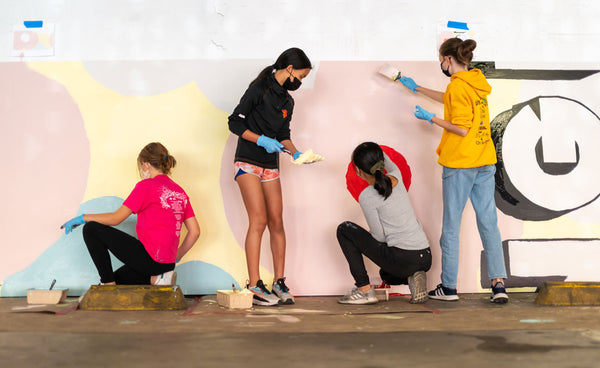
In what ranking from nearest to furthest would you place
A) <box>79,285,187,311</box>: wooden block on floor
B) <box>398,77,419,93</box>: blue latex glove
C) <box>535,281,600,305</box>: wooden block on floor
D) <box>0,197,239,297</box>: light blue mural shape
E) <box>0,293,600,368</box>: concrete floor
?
<box>0,293,600,368</box>: concrete floor → <box>79,285,187,311</box>: wooden block on floor → <box>535,281,600,305</box>: wooden block on floor → <box>0,197,239,297</box>: light blue mural shape → <box>398,77,419,93</box>: blue latex glove

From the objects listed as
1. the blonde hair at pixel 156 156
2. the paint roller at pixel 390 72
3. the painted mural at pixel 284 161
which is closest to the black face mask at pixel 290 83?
the painted mural at pixel 284 161

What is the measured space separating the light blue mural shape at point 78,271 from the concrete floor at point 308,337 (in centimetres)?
39

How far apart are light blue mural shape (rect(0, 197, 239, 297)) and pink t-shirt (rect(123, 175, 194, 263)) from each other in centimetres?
28

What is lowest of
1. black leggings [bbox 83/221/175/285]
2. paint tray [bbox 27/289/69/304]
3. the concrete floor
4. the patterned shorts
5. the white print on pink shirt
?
the concrete floor

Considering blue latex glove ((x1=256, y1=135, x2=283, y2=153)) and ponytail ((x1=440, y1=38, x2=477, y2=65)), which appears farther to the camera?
ponytail ((x1=440, y1=38, x2=477, y2=65))

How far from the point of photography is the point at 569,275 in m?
3.19

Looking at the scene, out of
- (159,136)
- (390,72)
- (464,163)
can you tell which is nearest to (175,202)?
(159,136)

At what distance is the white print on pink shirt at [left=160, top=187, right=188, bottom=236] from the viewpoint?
2.83 metres

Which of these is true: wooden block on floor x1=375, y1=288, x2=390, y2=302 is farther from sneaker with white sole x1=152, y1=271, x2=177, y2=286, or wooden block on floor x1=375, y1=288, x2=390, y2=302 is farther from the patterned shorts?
sneaker with white sole x1=152, y1=271, x2=177, y2=286

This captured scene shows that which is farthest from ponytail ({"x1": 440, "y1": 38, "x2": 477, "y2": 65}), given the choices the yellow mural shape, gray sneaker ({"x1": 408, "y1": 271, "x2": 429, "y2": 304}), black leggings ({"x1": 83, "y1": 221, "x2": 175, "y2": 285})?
black leggings ({"x1": 83, "y1": 221, "x2": 175, "y2": 285})

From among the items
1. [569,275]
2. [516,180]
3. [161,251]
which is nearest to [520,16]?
[516,180]

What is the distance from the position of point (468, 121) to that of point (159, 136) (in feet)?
5.90

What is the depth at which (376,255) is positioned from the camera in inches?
109

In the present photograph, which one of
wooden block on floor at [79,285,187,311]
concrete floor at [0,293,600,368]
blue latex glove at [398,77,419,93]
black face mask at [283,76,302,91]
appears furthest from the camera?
blue latex glove at [398,77,419,93]
